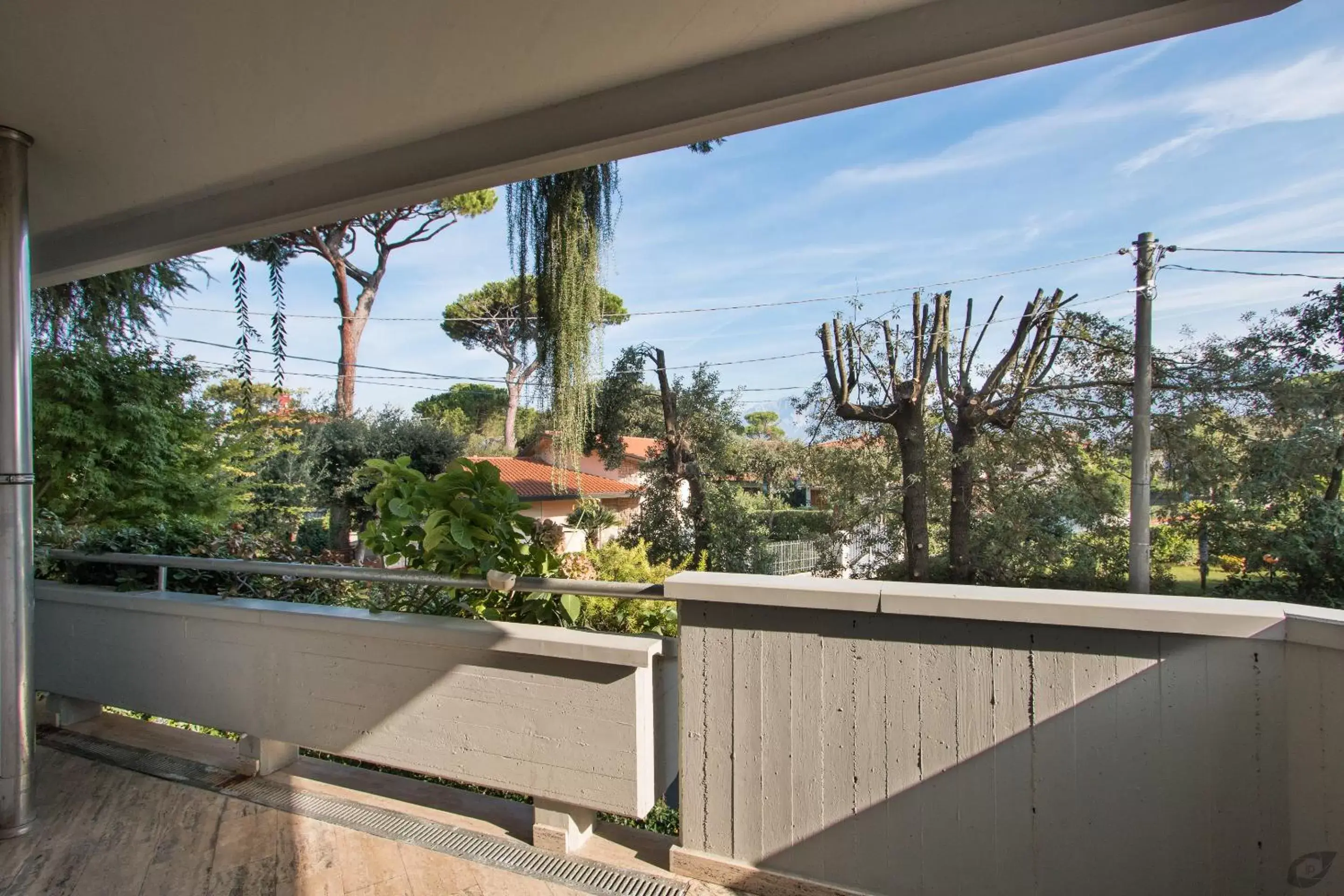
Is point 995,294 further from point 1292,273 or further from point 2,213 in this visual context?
point 2,213

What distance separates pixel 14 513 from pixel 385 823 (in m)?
1.23

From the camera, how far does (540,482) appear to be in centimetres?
1477

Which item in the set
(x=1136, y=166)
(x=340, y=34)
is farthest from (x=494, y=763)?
(x=1136, y=166)

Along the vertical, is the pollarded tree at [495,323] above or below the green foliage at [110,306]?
above

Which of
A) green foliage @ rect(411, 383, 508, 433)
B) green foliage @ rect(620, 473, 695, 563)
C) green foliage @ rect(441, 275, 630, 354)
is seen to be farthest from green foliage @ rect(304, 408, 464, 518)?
green foliage @ rect(411, 383, 508, 433)

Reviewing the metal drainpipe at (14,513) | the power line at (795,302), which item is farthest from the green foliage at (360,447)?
the metal drainpipe at (14,513)

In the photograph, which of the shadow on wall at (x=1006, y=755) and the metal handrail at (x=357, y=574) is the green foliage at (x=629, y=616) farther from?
the shadow on wall at (x=1006, y=755)

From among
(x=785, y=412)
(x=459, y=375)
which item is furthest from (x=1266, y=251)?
(x=459, y=375)

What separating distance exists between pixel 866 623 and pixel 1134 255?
28.9 feet

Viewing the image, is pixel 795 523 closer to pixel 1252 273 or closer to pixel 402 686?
pixel 1252 273

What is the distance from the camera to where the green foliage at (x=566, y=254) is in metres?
6.31

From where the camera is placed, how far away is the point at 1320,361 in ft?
25.3

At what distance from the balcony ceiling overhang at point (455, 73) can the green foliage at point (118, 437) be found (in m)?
3.18

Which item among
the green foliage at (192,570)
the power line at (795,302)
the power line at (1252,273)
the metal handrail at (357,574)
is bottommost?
the green foliage at (192,570)
